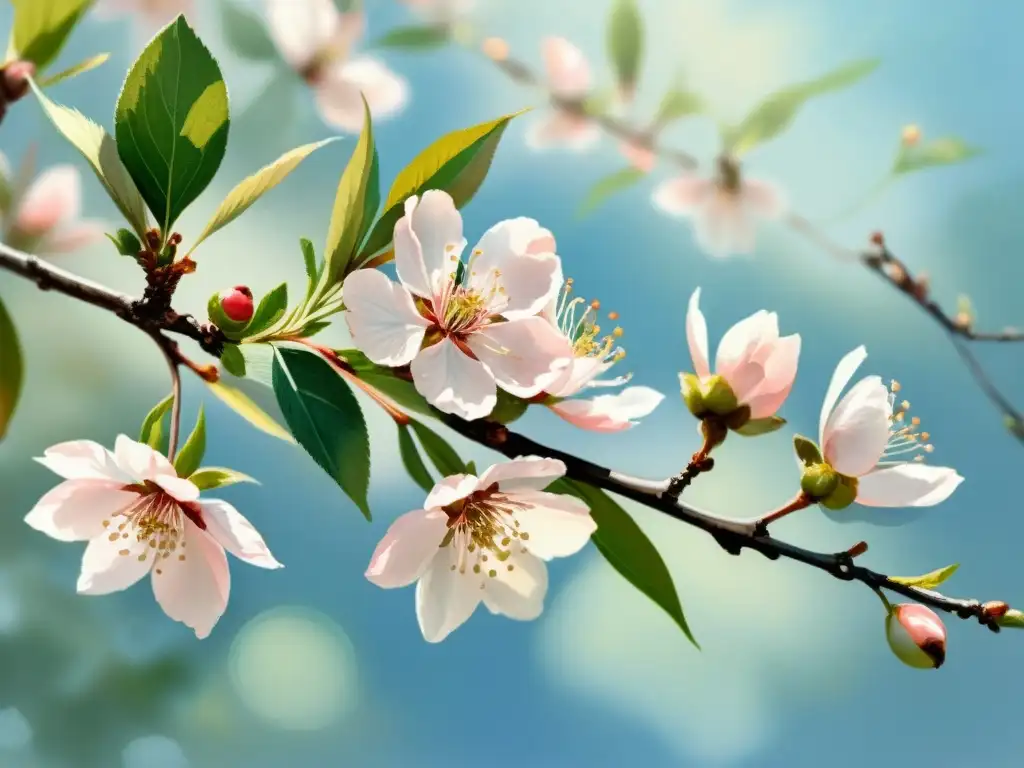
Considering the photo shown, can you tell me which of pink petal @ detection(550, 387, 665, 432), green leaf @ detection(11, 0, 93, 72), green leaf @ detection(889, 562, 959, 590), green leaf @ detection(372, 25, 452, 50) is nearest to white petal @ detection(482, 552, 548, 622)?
pink petal @ detection(550, 387, 665, 432)

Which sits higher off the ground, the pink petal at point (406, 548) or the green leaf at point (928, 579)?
the green leaf at point (928, 579)

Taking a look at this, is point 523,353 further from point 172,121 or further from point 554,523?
point 172,121

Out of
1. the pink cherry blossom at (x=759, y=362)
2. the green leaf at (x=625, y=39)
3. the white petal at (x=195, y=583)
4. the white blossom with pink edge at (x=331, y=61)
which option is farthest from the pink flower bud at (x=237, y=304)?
the green leaf at (x=625, y=39)

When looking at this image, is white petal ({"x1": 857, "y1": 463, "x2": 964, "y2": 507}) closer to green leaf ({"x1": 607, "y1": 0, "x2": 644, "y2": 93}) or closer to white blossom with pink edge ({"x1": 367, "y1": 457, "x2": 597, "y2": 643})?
white blossom with pink edge ({"x1": 367, "y1": 457, "x2": 597, "y2": 643})

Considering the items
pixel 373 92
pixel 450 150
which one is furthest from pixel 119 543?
pixel 373 92

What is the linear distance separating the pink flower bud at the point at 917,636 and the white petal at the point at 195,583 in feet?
1.21

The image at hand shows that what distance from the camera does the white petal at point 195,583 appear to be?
0.52 meters

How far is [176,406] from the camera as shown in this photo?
20.3 inches

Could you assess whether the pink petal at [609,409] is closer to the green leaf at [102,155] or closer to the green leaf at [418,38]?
the green leaf at [102,155]

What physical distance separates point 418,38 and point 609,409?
0.88 m

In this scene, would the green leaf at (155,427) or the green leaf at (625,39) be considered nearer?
the green leaf at (155,427)

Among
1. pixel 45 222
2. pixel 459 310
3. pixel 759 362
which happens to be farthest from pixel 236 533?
pixel 45 222

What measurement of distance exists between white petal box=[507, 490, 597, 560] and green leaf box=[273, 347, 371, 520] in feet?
0.32

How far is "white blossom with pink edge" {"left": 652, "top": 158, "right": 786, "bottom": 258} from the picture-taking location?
124 centimetres
